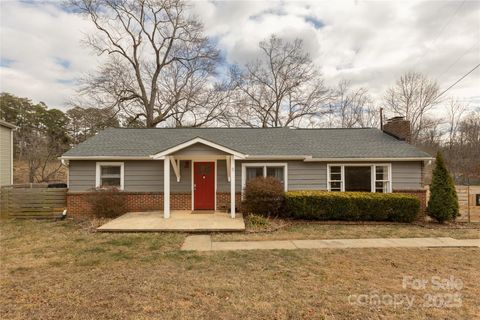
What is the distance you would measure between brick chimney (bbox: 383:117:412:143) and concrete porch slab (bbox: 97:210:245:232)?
8918 millimetres

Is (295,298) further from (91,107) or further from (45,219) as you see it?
(91,107)

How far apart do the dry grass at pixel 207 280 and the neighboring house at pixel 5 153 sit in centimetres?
1095

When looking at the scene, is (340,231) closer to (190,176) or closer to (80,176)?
(190,176)

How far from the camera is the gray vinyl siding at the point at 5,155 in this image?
15.8 m

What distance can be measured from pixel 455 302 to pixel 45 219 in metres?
12.9

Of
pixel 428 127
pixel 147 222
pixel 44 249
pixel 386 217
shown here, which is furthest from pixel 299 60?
pixel 44 249

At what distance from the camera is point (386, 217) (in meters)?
10.6

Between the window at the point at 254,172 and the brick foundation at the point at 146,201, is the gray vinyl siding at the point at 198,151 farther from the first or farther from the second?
the brick foundation at the point at 146,201

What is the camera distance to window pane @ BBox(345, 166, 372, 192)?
12.1 meters

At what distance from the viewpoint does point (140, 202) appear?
38.1 ft

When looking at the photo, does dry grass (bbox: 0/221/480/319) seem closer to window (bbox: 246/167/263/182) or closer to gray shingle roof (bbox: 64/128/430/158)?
window (bbox: 246/167/263/182)

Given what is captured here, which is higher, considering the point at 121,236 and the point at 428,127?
the point at 428,127

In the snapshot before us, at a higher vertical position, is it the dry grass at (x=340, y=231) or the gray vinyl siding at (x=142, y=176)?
the gray vinyl siding at (x=142, y=176)

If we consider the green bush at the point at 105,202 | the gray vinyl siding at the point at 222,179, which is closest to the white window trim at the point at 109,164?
the green bush at the point at 105,202
